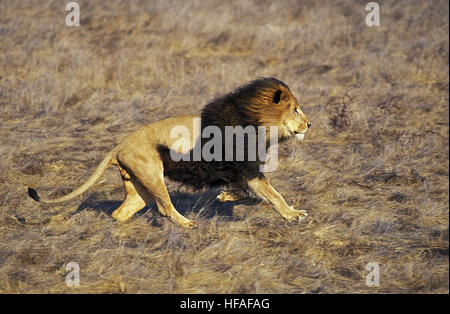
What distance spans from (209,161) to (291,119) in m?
0.81

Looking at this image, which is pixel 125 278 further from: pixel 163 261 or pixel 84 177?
pixel 84 177

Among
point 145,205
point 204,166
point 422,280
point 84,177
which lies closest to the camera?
point 422,280

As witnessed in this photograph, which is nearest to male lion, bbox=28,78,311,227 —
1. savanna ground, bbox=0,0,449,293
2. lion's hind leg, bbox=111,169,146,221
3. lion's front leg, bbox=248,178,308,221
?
lion's front leg, bbox=248,178,308,221

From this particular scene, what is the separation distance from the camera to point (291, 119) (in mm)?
4711

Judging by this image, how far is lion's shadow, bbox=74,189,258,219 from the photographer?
4.89m

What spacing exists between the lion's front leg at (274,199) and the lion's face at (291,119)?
49cm

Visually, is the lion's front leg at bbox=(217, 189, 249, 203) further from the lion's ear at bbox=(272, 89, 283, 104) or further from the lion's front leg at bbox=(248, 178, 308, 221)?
the lion's ear at bbox=(272, 89, 283, 104)

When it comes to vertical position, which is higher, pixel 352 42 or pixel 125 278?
pixel 352 42

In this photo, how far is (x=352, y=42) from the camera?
36.2ft

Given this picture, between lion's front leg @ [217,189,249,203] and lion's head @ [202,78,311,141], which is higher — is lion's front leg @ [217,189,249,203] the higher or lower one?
the lower one

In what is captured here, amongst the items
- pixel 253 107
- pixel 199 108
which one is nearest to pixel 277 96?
pixel 253 107

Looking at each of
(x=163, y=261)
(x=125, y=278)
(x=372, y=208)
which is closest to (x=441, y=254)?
(x=372, y=208)

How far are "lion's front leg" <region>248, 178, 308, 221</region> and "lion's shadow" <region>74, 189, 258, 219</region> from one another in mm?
365

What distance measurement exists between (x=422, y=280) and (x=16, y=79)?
24.7 feet
